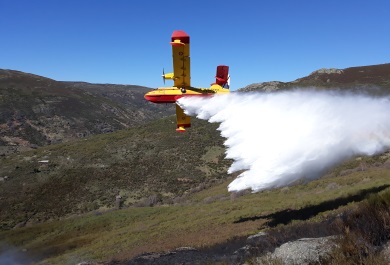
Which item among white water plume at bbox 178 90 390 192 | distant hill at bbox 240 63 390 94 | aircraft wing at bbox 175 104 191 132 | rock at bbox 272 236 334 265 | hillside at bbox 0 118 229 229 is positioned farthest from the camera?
distant hill at bbox 240 63 390 94

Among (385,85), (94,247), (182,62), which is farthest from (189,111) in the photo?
(385,85)

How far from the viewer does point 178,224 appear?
28094 mm

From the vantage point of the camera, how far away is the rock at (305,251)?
325 inches

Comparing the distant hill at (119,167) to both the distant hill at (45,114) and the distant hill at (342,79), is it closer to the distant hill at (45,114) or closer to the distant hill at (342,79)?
the distant hill at (342,79)

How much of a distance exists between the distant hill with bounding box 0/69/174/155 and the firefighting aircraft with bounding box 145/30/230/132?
75.1 metres

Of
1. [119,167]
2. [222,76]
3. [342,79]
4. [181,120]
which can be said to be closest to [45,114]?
[119,167]

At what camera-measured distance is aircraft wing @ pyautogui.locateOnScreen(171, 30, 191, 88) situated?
845 inches

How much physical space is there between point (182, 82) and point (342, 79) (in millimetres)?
69990

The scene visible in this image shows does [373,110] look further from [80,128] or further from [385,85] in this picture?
[80,128]

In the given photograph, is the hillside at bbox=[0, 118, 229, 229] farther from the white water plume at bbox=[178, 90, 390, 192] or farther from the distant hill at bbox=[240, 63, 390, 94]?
the distant hill at bbox=[240, 63, 390, 94]

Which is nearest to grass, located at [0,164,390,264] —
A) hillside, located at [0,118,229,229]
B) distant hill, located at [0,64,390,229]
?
hillside, located at [0,118,229,229]

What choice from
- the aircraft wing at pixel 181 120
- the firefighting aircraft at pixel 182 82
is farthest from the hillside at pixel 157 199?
the firefighting aircraft at pixel 182 82

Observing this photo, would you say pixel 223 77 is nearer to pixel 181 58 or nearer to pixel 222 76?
pixel 222 76

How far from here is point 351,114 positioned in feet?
57.3
